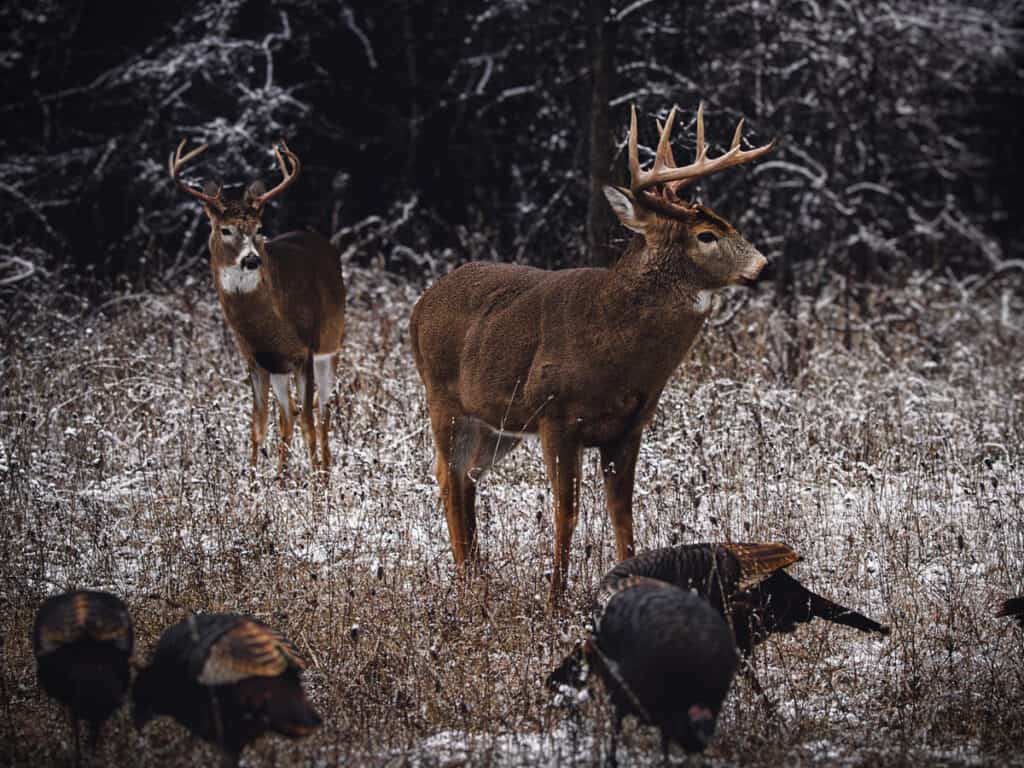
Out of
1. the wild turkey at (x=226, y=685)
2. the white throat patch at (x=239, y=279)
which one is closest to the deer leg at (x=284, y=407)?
the white throat patch at (x=239, y=279)

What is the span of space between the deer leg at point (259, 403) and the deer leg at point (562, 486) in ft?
10.4

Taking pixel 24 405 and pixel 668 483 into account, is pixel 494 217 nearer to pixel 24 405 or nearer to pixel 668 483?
pixel 24 405

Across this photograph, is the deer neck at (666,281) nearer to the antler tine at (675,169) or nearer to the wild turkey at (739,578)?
the antler tine at (675,169)

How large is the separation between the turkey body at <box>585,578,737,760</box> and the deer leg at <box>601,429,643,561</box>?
1412 millimetres

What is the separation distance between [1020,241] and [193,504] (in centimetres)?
1787

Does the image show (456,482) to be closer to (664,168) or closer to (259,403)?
(664,168)

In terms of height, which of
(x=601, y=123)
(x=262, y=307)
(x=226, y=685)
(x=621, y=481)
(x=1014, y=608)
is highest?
(x=601, y=123)

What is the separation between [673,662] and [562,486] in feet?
5.18

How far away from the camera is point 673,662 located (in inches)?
128

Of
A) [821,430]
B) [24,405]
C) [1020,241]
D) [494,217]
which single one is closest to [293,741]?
[821,430]

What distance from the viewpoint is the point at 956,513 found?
19.6 feet

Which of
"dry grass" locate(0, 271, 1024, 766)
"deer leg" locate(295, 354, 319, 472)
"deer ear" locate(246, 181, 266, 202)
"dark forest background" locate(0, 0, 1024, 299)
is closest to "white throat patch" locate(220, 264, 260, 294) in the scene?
"deer ear" locate(246, 181, 266, 202)

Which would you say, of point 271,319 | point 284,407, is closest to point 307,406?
point 284,407

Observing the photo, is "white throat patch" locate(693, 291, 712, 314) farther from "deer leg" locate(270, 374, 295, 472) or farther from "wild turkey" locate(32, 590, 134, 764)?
"deer leg" locate(270, 374, 295, 472)
